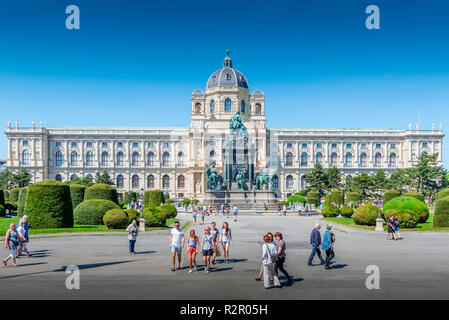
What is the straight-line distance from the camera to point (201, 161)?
278 feet

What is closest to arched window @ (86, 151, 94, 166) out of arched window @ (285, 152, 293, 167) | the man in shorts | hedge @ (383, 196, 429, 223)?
arched window @ (285, 152, 293, 167)

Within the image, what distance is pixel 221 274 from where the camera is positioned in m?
11.3

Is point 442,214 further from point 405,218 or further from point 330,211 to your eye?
point 330,211

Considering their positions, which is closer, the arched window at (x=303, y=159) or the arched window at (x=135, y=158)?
the arched window at (x=135, y=158)

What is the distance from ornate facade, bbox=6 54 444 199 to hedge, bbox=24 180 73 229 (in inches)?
2481

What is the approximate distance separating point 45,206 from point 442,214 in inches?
912

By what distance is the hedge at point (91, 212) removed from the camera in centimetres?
2614

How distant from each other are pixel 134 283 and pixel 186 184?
79.4 meters

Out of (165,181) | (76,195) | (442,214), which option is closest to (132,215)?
(76,195)

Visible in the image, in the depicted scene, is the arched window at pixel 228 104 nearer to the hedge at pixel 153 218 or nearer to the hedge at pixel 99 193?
the hedge at pixel 99 193

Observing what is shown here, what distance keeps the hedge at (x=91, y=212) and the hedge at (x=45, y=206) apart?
3.17 meters

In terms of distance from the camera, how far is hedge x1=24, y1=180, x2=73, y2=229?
2258 cm

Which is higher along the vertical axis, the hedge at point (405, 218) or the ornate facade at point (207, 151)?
the ornate facade at point (207, 151)

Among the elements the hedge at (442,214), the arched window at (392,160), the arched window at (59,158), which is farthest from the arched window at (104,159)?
the hedge at (442,214)
